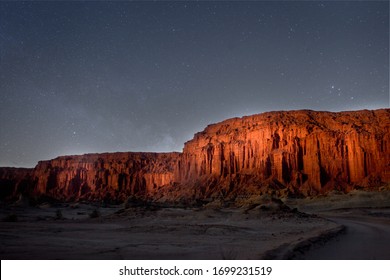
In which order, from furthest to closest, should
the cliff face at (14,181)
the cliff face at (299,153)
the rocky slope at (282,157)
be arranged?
the cliff face at (14,181) → the cliff face at (299,153) → the rocky slope at (282,157)

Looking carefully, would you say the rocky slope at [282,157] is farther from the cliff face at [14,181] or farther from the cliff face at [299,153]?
the cliff face at [14,181]

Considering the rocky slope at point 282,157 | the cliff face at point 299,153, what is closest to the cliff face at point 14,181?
the rocky slope at point 282,157

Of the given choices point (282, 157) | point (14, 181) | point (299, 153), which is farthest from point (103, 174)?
point (299, 153)

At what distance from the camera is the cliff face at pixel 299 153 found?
94.6 meters

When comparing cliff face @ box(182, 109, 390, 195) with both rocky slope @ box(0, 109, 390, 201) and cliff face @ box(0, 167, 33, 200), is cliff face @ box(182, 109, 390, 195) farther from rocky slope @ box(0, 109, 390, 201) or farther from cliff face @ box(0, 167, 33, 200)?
cliff face @ box(0, 167, 33, 200)

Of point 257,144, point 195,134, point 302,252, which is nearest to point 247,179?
point 257,144

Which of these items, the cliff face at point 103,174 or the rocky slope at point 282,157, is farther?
the cliff face at point 103,174

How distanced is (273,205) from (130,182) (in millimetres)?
121529

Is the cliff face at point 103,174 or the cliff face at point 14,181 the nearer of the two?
the cliff face at point 103,174

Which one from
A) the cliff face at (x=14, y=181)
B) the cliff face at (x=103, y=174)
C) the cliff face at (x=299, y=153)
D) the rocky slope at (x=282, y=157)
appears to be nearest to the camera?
the rocky slope at (x=282, y=157)

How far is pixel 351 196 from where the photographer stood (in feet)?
214

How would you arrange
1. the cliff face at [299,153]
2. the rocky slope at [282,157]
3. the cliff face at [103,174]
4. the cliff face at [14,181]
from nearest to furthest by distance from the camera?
the rocky slope at [282,157]
the cliff face at [299,153]
the cliff face at [103,174]
the cliff face at [14,181]

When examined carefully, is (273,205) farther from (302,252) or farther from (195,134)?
(195,134)
